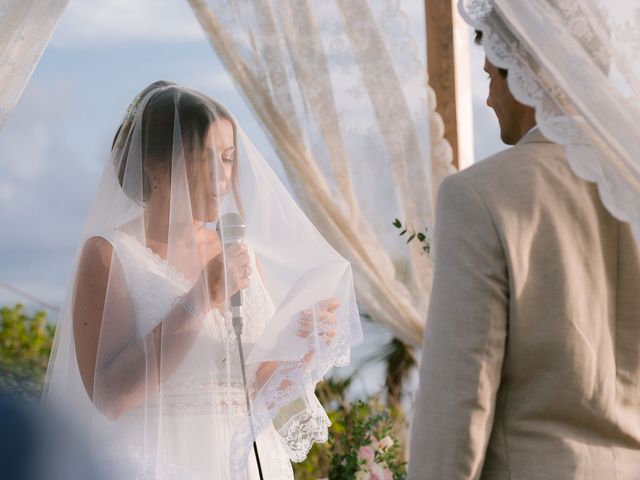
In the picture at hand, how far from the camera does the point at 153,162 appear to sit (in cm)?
278

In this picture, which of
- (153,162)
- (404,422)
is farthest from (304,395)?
(404,422)

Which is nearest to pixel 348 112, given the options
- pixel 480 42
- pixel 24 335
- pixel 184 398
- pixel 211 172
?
pixel 211 172

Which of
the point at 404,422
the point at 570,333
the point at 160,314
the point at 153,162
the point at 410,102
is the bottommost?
the point at 404,422

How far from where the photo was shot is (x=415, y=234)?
3584 mm

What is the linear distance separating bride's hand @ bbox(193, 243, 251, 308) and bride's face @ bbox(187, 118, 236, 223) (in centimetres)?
16

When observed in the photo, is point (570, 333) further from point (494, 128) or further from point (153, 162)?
point (494, 128)

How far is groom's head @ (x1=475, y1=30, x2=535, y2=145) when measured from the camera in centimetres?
194

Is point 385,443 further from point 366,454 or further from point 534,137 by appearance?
point 534,137

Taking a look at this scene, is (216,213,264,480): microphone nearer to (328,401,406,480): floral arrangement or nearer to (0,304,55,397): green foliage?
(328,401,406,480): floral arrangement

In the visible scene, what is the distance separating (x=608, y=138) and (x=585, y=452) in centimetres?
54

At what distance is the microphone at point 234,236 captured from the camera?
8.90 feet

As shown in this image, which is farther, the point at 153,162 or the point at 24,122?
the point at 24,122

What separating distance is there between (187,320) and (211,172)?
0.39 metres

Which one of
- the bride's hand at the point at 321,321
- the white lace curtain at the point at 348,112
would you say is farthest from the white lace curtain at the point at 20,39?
the bride's hand at the point at 321,321
